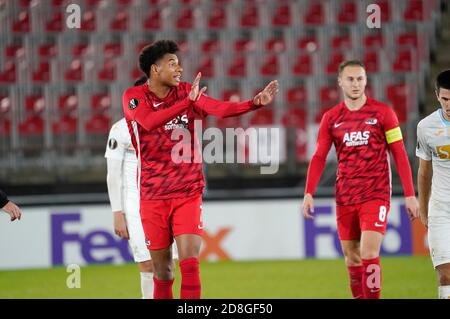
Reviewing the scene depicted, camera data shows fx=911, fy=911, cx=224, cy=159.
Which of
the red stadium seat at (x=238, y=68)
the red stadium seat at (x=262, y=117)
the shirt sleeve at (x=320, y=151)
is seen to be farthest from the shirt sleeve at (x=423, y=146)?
the red stadium seat at (x=238, y=68)

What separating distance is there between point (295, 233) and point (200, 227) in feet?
20.7

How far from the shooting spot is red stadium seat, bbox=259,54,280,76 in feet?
54.5

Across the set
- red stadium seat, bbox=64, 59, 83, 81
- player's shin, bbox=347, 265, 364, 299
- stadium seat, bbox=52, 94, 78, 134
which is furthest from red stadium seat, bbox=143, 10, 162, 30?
player's shin, bbox=347, 265, 364, 299

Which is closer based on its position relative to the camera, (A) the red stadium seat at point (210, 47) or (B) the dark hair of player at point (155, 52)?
(B) the dark hair of player at point (155, 52)

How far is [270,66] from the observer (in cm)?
1673

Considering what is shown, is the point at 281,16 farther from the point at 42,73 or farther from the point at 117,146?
the point at 117,146

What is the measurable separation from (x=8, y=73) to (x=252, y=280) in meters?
7.67

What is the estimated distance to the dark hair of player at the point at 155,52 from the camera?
641cm

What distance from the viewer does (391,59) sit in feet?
54.3

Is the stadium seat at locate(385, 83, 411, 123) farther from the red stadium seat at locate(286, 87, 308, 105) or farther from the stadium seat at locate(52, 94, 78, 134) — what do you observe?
the stadium seat at locate(52, 94, 78, 134)

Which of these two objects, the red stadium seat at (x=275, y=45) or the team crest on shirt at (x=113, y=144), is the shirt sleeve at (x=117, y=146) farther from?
the red stadium seat at (x=275, y=45)

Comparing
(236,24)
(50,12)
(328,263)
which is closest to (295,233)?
(328,263)

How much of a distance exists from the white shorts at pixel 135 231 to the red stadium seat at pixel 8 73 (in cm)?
928
